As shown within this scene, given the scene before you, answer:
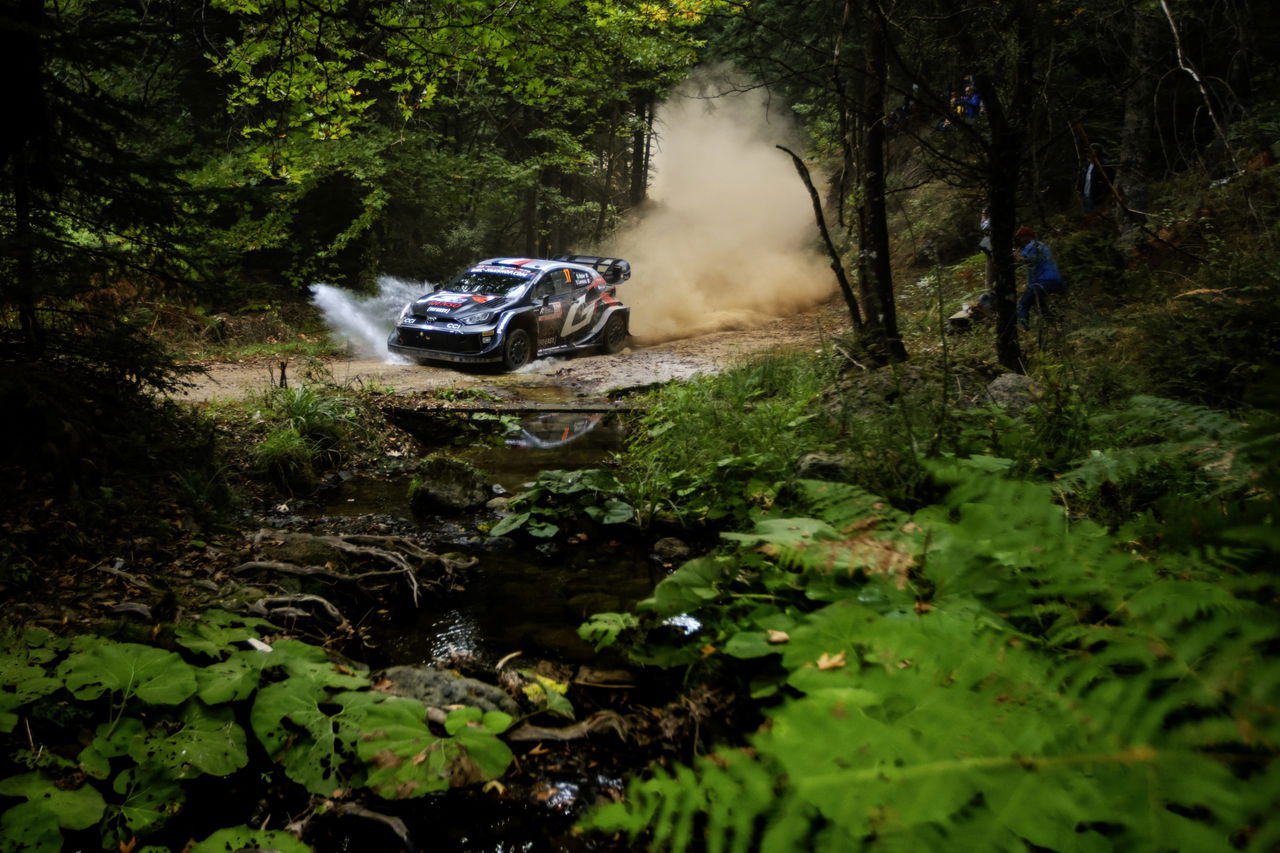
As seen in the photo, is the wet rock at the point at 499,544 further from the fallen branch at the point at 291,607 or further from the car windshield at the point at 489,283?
the car windshield at the point at 489,283

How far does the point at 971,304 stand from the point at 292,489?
10.4 meters

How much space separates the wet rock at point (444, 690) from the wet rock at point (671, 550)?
1892 millimetres

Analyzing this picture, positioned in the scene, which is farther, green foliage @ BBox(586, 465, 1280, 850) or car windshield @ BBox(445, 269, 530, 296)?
car windshield @ BBox(445, 269, 530, 296)

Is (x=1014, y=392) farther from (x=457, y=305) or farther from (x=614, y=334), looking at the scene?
(x=614, y=334)

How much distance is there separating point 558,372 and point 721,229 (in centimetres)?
1707

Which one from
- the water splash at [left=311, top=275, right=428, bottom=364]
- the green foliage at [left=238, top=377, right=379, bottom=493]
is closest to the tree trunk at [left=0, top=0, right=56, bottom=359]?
the green foliage at [left=238, top=377, right=379, bottom=493]

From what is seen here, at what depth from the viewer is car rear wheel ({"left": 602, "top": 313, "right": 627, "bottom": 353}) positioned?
1491 cm

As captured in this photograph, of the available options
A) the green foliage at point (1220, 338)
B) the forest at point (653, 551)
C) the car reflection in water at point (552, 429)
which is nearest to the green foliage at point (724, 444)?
the forest at point (653, 551)

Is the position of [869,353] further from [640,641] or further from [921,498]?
[640,641]

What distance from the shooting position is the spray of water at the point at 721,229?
65.7 ft

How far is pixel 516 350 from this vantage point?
487 inches

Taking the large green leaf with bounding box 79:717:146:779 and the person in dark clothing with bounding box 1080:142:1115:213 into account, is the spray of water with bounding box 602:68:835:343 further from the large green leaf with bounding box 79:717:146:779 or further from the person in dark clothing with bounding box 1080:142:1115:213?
the large green leaf with bounding box 79:717:146:779

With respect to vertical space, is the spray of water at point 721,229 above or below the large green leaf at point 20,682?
above

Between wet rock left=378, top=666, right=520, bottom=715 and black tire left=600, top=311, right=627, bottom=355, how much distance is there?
12272mm
